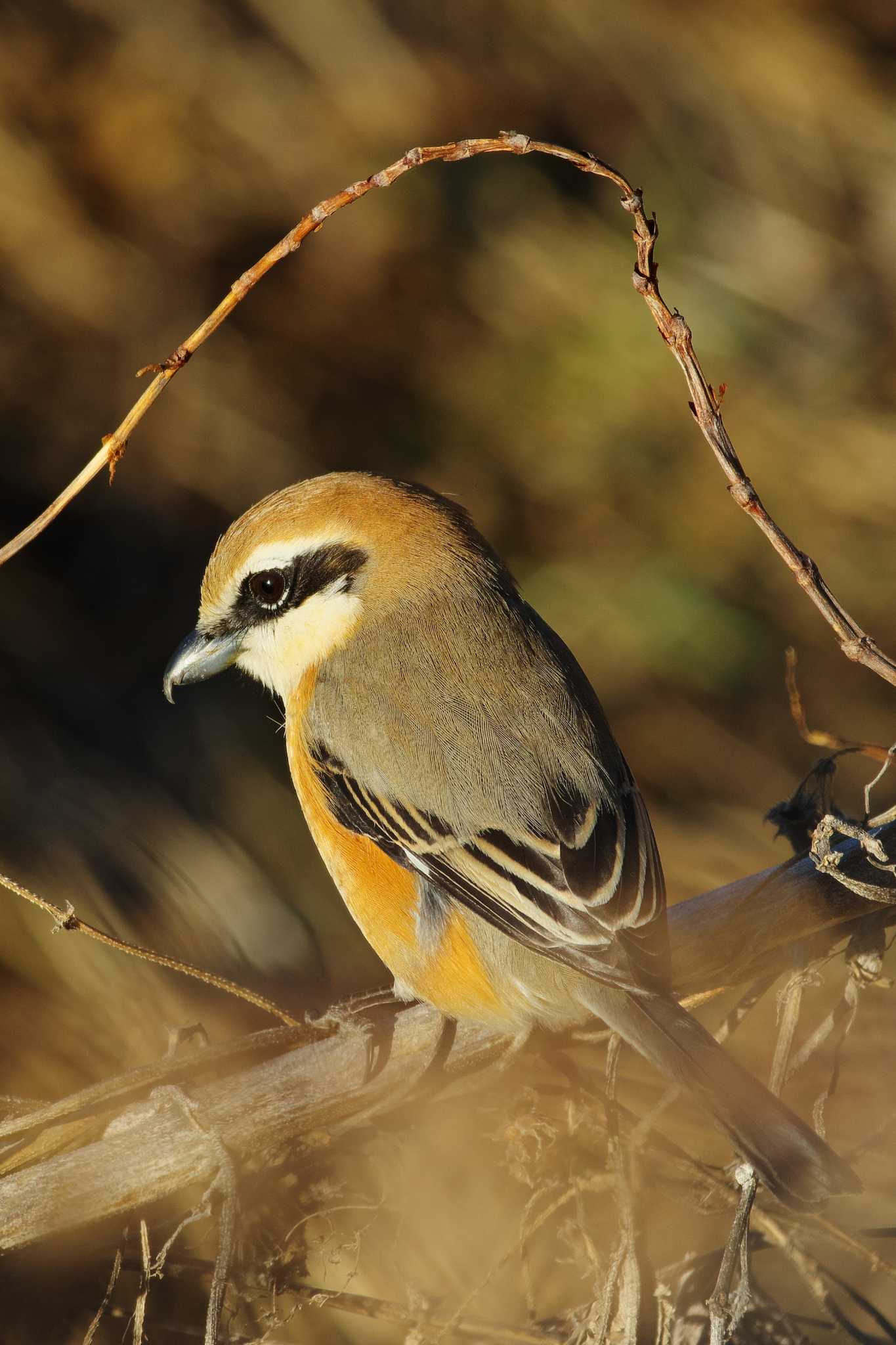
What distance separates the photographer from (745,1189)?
8.02ft

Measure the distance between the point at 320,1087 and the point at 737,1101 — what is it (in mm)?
908

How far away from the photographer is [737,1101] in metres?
2.43

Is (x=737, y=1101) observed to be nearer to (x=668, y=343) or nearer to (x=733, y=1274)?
(x=733, y=1274)

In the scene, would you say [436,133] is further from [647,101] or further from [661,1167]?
[661,1167]

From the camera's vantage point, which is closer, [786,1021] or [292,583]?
[786,1021]

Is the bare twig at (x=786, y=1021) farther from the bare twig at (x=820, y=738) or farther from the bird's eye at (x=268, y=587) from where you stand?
the bird's eye at (x=268, y=587)

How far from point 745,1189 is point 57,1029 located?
7.05 ft

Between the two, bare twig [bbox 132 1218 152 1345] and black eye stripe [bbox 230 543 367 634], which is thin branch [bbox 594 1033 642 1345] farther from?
black eye stripe [bbox 230 543 367 634]

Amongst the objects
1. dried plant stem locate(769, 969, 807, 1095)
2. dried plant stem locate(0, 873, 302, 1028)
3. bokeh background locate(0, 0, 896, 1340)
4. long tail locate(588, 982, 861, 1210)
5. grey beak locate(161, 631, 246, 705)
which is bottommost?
long tail locate(588, 982, 861, 1210)

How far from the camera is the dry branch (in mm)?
2523

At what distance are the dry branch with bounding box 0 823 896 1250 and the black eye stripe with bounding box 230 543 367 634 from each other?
105cm

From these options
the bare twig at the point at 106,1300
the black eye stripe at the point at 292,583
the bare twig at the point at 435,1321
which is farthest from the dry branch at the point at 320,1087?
the black eye stripe at the point at 292,583

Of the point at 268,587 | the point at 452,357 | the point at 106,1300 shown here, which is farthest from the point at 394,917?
the point at 452,357

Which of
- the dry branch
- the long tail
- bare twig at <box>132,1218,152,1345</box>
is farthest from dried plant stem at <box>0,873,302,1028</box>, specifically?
the long tail
